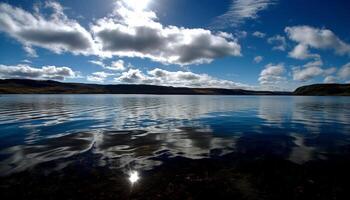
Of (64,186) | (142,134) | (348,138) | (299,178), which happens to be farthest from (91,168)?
(348,138)

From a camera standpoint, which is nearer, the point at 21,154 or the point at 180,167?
the point at 180,167

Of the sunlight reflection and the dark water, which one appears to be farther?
the sunlight reflection

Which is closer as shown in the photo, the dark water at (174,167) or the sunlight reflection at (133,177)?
the dark water at (174,167)

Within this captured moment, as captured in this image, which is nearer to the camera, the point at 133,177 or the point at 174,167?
the point at 133,177

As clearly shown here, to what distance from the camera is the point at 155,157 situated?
14.4m

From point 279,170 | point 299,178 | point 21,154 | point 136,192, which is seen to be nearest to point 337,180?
point 299,178

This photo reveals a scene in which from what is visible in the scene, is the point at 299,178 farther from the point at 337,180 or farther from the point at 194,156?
the point at 194,156

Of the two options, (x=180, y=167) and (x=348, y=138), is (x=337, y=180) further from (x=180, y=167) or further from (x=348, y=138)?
(x=348, y=138)

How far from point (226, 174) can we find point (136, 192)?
16.7 ft

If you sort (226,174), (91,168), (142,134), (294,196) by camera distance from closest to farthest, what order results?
(294,196) < (226,174) < (91,168) < (142,134)

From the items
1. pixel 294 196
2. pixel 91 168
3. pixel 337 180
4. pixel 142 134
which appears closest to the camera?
pixel 294 196

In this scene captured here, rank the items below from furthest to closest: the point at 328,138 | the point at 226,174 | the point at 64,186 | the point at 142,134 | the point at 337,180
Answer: the point at 142,134
the point at 328,138
the point at 226,174
the point at 337,180
the point at 64,186

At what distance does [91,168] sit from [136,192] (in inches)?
170

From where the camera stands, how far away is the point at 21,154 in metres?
15.0
